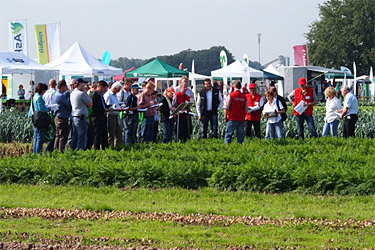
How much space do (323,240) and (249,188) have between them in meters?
3.73

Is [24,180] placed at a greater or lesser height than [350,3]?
lesser

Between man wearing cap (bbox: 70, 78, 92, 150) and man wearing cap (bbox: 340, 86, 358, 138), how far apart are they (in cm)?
606

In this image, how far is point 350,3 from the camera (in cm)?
7675

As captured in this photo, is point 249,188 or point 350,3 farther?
point 350,3

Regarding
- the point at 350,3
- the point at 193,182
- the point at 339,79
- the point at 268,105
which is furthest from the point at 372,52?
the point at 193,182

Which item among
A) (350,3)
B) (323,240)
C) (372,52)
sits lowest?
(323,240)

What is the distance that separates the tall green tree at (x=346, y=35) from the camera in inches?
2970

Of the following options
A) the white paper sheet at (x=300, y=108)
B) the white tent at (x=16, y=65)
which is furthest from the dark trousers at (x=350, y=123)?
the white tent at (x=16, y=65)

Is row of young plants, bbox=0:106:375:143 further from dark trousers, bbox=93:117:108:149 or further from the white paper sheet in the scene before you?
dark trousers, bbox=93:117:108:149

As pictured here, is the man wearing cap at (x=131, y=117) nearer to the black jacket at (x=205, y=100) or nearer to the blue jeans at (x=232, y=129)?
the black jacket at (x=205, y=100)

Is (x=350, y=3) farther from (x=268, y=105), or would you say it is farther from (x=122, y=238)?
(x=122, y=238)

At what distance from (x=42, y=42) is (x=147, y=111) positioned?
18893 millimetres

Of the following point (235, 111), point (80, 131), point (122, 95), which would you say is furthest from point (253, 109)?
point (80, 131)

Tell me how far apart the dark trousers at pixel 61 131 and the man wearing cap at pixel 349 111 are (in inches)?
255
